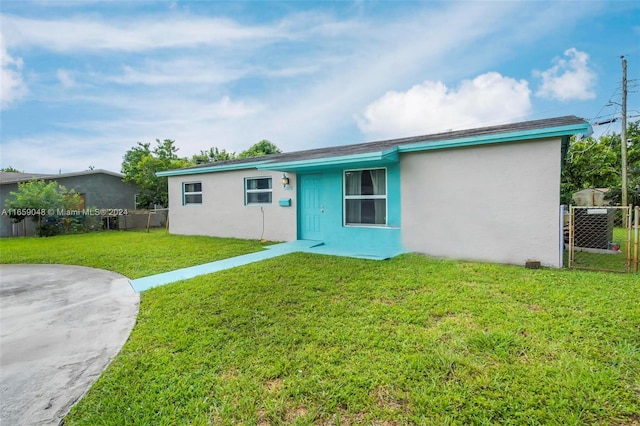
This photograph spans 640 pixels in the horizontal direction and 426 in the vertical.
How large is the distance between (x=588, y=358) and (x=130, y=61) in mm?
13734

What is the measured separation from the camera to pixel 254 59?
11664 millimetres

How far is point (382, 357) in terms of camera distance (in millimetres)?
2705

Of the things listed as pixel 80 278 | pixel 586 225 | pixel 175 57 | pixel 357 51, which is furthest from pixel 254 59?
pixel 586 225

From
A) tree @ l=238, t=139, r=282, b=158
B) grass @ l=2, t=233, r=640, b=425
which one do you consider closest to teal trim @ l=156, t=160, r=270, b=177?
grass @ l=2, t=233, r=640, b=425

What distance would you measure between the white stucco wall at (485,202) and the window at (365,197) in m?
0.64

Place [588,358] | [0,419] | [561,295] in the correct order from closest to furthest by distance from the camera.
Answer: [0,419] < [588,358] < [561,295]

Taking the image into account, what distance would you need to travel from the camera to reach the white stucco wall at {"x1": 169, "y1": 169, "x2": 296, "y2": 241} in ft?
31.8

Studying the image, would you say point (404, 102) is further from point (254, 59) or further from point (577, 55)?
point (254, 59)

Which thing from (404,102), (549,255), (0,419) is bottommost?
(0,419)

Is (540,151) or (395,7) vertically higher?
(395,7)

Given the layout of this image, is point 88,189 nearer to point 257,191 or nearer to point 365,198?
point 257,191

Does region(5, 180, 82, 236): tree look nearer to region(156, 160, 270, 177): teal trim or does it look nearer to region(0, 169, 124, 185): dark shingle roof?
region(0, 169, 124, 185): dark shingle roof

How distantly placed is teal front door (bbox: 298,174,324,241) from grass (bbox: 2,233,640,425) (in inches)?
177

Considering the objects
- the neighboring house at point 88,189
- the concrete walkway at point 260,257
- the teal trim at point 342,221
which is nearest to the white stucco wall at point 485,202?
the teal trim at point 342,221
